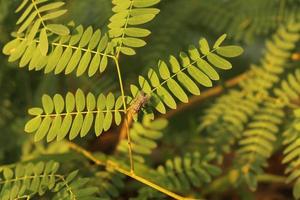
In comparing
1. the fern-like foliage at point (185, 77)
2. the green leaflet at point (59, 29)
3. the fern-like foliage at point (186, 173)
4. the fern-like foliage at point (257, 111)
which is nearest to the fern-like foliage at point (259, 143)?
the fern-like foliage at point (257, 111)

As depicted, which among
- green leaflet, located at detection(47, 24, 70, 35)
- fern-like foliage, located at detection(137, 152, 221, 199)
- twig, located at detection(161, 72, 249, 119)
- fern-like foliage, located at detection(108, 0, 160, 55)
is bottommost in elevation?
fern-like foliage, located at detection(137, 152, 221, 199)

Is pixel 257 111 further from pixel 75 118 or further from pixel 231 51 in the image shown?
pixel 75 118

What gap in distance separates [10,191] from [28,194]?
37 mm

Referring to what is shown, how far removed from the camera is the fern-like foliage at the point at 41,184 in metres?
0.97

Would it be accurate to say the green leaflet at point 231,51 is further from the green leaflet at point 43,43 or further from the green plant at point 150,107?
the green leaflet at point 43,43

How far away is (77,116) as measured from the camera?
967 millimetres

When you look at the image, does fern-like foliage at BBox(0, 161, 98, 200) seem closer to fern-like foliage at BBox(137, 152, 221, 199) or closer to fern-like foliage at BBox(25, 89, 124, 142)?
fern-like foliage at BBox(25, 89, 124, 142)

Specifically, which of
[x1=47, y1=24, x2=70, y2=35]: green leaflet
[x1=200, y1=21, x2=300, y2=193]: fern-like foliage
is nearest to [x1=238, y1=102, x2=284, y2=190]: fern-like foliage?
[x1=200, y1=21, x2=300, y2=193]: fern-like foliage

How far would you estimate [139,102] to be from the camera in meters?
0.92

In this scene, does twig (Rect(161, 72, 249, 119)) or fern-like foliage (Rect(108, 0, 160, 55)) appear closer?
fern-like foliage (Rect(108, 0, 160, 55))

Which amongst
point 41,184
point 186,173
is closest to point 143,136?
point 186,173

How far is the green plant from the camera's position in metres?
0.96

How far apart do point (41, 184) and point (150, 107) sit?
284mm

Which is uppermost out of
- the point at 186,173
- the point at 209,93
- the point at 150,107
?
the point at 209,93
